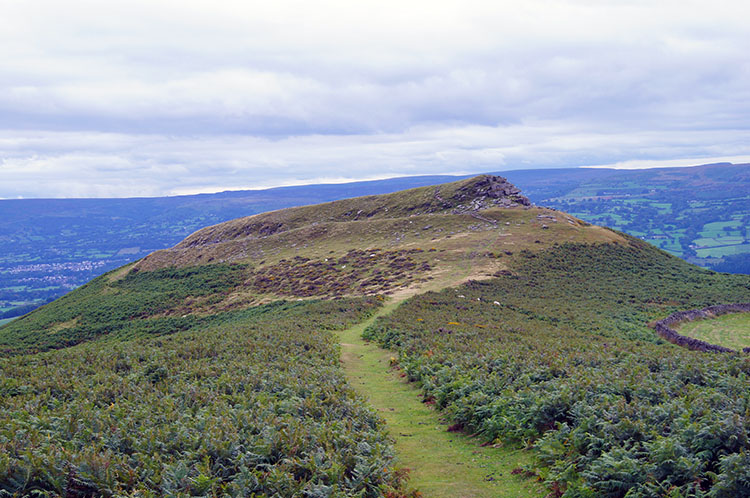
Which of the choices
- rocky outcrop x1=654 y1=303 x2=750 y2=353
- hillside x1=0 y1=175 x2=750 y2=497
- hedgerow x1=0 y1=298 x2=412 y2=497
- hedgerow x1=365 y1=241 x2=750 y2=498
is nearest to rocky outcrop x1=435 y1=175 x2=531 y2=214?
hillside x1=0 y1=175 x2=750 y2=497

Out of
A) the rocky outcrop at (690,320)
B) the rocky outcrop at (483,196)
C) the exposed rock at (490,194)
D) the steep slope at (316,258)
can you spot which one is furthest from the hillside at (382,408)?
the exposed rock at (490,194)

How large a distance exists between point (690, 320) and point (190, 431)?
Result: 40.2 metres

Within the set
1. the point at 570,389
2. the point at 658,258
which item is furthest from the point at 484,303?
the point at 658,258

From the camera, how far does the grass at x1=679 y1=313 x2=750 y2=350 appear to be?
32.7 m

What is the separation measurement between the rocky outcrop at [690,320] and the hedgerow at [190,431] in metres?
25.2

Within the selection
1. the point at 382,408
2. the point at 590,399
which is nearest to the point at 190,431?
→ the point at 382,408

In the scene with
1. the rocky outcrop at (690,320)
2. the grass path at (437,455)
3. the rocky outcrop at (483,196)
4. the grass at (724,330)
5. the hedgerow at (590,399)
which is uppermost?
the rocky outcrop at (483,196)

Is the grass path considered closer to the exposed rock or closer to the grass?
the grass

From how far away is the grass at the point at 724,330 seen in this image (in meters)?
32.7

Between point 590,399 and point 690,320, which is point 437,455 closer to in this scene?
point 590,399

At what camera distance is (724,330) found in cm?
3566

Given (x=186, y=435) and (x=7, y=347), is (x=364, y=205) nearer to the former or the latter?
(x=7, y=347)

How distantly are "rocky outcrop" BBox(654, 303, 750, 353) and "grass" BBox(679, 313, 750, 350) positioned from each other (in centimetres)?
55

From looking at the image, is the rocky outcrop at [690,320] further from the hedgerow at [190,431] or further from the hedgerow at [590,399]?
the hedgerow at [190,431]
